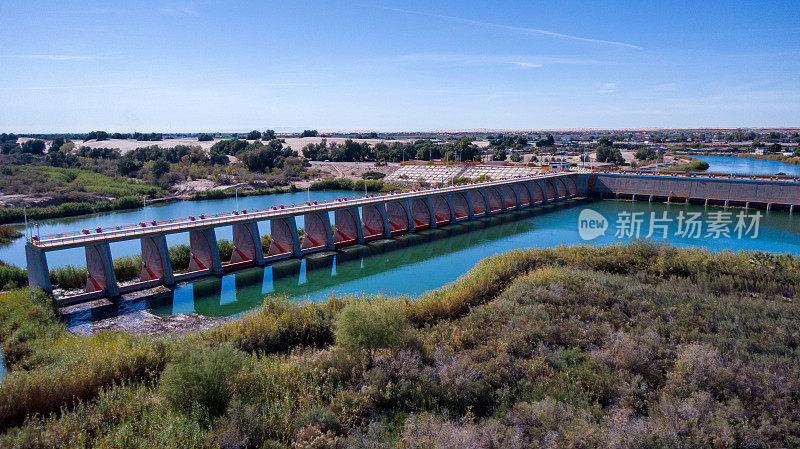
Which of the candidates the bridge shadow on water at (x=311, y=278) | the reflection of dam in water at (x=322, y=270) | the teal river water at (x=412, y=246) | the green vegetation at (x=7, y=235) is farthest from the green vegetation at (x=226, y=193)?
the bridge shadow on water at (x=311, y=278)

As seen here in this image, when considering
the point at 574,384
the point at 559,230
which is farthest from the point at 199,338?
the point at 559,230

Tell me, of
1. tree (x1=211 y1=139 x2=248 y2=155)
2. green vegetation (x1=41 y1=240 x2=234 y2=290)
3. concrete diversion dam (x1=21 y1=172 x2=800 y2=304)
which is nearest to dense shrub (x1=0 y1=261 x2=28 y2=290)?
green vegetation (x1=41 y1=240 x2=234 y2=290)

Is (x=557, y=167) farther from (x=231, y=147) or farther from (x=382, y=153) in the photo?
(x=231, y=147)

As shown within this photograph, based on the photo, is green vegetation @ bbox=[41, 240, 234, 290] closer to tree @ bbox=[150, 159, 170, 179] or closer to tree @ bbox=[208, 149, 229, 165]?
tree @ bbox=[150, 159, 170, 179]

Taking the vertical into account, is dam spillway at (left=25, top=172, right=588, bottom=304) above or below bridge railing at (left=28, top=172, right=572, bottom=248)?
below

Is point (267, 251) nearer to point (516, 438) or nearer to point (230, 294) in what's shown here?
point (230, 294)

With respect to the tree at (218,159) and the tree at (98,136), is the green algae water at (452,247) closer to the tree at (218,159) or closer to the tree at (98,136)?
the tree at (218,159)
